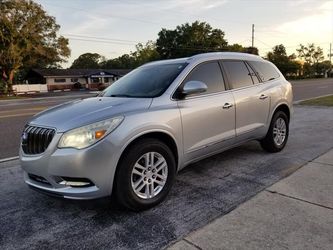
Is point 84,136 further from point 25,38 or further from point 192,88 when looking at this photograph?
→ point 25,38

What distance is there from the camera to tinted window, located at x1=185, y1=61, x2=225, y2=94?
452cm

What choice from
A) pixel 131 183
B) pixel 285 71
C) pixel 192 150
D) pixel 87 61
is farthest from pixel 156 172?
pixel 87 61

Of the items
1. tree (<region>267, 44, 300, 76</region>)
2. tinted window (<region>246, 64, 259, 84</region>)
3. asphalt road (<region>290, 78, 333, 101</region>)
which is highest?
tree (<region>267, 44, 300, 76</region>)

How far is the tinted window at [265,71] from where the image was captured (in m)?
5.68

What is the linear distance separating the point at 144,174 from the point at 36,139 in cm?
124

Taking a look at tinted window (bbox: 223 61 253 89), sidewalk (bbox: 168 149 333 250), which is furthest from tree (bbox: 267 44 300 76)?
sidewalk (bbox: 168 149 333 250)

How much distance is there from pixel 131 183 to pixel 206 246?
3.42 feet

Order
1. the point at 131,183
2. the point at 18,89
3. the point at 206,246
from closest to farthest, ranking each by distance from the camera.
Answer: the point at 206,246
the point at 131,183
the point at 18,89

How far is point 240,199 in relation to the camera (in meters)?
3.93

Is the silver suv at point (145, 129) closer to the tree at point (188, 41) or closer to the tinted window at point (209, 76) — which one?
the tinted window at point (209, 76)

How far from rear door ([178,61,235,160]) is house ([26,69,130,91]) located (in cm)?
5627

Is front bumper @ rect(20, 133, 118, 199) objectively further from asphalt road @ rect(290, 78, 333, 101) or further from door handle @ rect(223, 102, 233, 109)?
asphalt road @ rect(290, 78, 333, 101)

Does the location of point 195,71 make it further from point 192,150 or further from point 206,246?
point 206,246

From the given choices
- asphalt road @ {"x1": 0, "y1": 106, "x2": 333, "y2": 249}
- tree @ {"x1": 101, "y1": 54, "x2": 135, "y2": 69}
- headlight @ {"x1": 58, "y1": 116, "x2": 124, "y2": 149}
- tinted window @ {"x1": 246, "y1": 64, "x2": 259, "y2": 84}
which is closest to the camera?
asphalt road @ {"x1": 0, "y1": 106, "x2": 333, "y2": 249}
